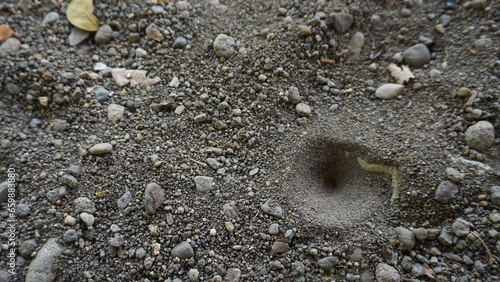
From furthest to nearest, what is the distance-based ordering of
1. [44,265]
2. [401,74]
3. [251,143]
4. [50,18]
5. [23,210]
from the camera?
[50,18], [401,74], [251,143], [23,210], [44,265]

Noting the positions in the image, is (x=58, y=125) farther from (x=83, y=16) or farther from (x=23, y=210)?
(x=83, y=16)

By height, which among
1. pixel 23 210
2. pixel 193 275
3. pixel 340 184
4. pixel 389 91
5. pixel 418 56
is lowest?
pixel 23 210

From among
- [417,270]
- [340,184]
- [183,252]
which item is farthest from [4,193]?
[417,270]

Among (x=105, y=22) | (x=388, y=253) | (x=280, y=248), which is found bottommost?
(x=280, y=248)

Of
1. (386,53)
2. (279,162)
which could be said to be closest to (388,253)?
(279,162)

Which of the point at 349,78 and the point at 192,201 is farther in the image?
the point at 349,78

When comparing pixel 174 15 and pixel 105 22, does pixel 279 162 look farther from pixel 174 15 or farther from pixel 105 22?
pixel 105 22

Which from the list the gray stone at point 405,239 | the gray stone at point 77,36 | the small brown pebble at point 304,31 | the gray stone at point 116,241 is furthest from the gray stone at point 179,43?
the gray stone at point 405,239
